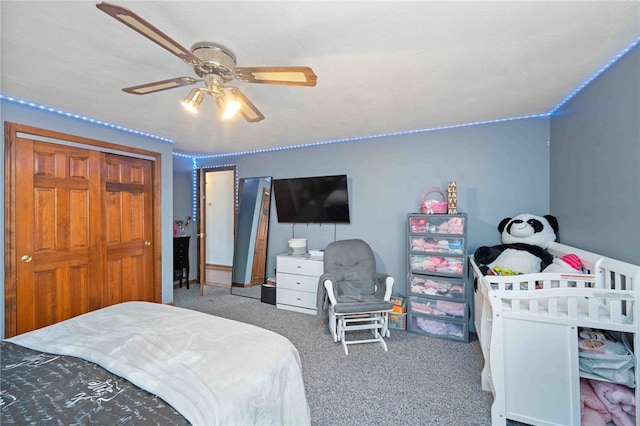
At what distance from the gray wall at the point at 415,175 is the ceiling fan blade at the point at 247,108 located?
208 centimetres

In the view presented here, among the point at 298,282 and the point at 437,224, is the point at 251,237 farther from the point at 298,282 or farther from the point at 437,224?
the point at 437,224

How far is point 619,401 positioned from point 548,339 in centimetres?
49

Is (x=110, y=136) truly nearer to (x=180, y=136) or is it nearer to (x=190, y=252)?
(x=180, y=136)

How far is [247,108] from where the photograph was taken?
2045mm

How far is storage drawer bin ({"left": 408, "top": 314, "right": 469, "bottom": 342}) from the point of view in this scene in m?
3.03

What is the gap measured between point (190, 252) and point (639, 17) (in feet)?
19.6

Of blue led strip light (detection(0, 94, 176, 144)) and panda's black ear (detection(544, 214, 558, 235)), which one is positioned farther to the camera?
panda's black ear (detection(544, 214, 558, 235))

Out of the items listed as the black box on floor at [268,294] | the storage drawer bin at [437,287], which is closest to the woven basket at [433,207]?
the storage drawer bin at [437,287]

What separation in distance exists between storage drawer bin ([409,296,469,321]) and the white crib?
4.15 feet

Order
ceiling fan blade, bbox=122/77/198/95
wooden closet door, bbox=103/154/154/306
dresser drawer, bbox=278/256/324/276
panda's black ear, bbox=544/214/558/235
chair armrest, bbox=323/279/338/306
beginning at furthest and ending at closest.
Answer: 1. dresser drawer, bbox=278/256/324/276
2. wooden closet door, bbox=103/154/154/306
3. chair armrest, bbox=323/279/338/306
4. panda's black ear, bbox=544/214/558/235
5. ceiling fan blade, bbox=122/77/198/95

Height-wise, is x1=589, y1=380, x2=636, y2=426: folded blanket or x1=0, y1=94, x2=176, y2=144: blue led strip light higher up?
x1=0, y1=94, x2=176, y2=144: blue led strip light

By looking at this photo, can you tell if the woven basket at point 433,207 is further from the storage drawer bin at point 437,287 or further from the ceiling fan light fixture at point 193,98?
the ceiling fan light fixture at point 193,98

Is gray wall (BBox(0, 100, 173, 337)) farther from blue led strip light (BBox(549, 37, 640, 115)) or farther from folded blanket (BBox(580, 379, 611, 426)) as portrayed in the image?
blue led strip light (BBox(549, 37, 640, 115))

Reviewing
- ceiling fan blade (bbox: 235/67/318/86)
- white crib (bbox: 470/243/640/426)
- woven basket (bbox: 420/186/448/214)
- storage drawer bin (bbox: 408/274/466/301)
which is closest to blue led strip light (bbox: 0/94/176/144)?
ceiling fan blade (bbox: 235/67/318/86)
